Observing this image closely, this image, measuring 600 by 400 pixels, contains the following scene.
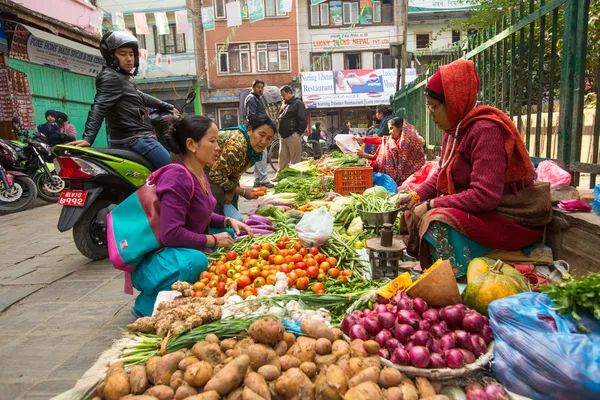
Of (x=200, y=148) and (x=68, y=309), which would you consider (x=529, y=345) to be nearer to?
(x=200, y=148)

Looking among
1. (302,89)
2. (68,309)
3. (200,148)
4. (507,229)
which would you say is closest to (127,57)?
(200,148)

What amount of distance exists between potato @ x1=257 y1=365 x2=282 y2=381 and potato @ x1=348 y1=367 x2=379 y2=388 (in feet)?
1.02

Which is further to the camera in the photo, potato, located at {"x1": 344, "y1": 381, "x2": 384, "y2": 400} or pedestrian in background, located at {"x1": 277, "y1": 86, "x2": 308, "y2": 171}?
pedestrian in background, located at {"x1": 277, "y1": 86, "x2": 308, "y2": 171}

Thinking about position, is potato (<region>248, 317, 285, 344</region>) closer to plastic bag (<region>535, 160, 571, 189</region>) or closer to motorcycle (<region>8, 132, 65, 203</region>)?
plastic bag (<region>535, 160, 571, 189</region>)

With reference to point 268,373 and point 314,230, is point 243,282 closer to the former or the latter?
point 314,230

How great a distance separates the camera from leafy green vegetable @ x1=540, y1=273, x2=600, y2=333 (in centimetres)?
173

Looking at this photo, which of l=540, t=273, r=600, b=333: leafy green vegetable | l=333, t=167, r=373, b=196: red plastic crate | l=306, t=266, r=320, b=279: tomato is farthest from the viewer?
l=333, t=167, r=373, b=196: red plastic crate

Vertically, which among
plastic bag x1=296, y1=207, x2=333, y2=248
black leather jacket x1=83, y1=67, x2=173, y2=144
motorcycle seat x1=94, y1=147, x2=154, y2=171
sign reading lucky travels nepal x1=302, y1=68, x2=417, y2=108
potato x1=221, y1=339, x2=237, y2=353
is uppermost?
sign reading lucky travels nepal x1=302, y1=68, x2=417, y2=108

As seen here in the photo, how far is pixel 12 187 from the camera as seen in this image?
7.93m

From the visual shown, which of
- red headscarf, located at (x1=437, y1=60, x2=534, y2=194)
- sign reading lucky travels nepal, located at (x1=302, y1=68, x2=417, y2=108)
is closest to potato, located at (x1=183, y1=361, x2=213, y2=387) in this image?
red headscarf, located at (x1=437, y1=60, x2=534, y2=194)

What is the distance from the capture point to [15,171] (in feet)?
26.5

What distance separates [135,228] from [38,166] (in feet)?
23.4

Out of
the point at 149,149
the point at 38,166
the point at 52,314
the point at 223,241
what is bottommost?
the point at 52,314

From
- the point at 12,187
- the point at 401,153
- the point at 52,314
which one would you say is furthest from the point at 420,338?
the point at 12,187
